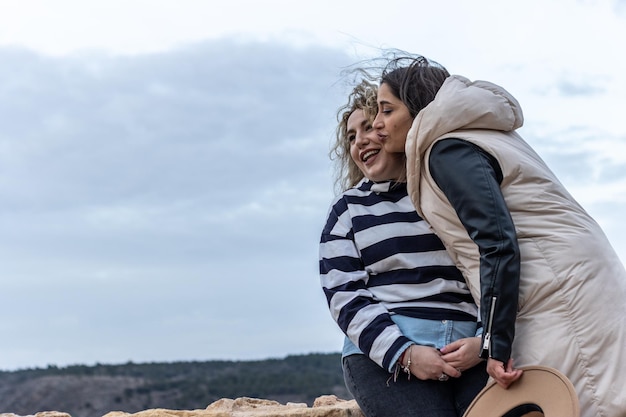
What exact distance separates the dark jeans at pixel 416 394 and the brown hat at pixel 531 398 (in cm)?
24

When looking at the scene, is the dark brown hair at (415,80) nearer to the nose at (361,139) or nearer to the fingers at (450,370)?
the nose at (361,139)

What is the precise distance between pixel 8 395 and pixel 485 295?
70.0 ft

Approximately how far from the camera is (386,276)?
3.65 meters

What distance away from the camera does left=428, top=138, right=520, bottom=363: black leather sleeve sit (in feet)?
9.92

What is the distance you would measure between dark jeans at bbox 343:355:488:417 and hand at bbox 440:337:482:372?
10 cm

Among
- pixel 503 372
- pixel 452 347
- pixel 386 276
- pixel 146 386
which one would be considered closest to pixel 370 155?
pixel 386 276

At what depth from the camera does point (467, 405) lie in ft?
11.5

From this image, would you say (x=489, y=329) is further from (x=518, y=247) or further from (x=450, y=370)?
(x=450, y=370)

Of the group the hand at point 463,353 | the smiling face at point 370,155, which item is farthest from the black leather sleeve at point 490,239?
the smiling face at point 370,155

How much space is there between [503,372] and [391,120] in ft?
3.57

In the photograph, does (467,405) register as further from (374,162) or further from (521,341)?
(374,162)

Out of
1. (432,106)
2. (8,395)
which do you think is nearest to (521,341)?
(432,106)

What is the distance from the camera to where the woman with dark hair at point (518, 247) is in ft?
9.98

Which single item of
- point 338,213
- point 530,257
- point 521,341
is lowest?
point 521,341
